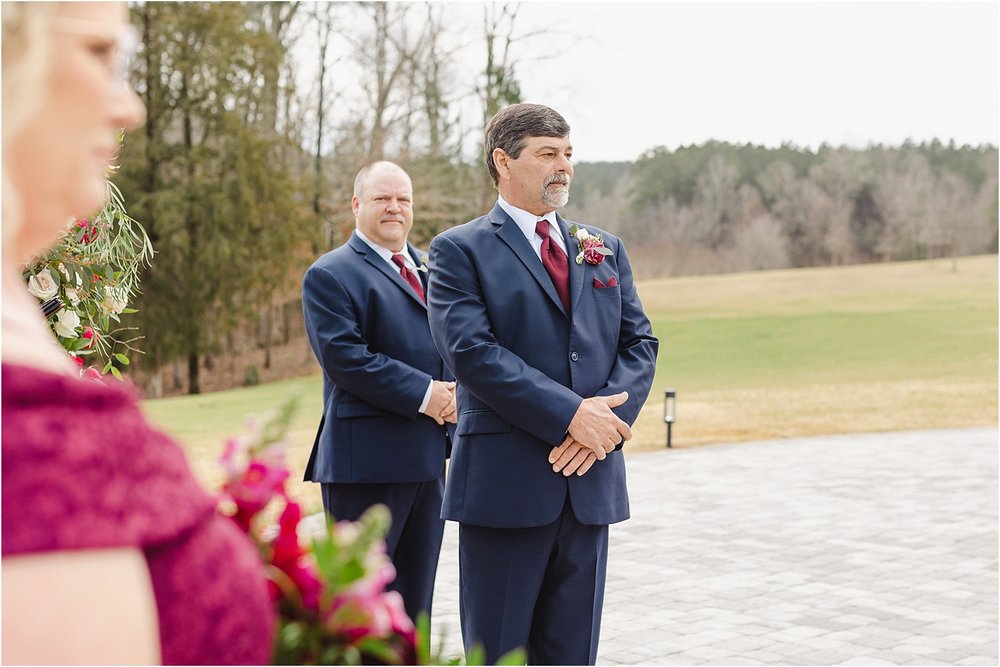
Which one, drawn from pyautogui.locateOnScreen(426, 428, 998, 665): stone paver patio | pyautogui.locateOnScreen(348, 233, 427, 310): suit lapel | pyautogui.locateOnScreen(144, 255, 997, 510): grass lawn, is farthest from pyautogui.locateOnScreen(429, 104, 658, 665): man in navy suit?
pyautogui.locateOnScreen(144, 255, 997, 510): grass lawn

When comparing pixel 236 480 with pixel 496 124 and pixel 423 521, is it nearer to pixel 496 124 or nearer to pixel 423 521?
pixel 496 124

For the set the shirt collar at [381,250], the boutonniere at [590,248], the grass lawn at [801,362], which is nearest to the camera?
the boutonniere at [590,248]

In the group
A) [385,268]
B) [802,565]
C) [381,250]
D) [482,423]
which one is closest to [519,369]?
[482,423]

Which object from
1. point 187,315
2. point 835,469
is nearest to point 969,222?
point 187,315

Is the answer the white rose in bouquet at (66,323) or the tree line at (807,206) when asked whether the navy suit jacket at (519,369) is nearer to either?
the white rose in bouquet at (66,323)

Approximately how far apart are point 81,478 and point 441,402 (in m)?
3.95

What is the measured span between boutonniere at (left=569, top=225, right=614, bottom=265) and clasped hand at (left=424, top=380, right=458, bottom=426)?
45.6 inches

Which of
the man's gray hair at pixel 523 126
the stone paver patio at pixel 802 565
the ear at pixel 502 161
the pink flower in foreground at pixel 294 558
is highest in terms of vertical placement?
the man's gray hair at pixel 523 126

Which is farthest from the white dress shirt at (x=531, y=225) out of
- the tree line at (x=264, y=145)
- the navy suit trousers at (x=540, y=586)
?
the tree line at (x=264, y=145)

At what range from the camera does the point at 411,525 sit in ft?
16.7

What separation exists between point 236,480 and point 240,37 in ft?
102

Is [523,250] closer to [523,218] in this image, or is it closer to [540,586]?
[523,218]

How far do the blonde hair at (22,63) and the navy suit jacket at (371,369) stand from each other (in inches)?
151

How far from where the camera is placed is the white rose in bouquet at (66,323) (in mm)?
3803
